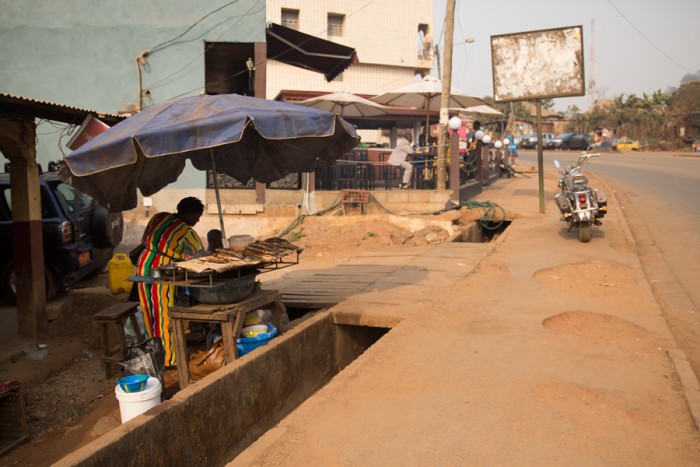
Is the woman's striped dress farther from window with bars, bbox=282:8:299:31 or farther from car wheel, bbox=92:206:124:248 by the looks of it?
window with bars, bbox=282:8:299:31

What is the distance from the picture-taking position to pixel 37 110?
7.86 metres

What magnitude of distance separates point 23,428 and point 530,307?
205 inches

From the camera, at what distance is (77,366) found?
751 centimetres

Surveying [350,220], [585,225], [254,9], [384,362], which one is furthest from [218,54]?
[384,362]

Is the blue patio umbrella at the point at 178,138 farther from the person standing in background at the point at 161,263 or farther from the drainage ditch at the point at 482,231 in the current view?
the drainage ditch at the point at 482,231

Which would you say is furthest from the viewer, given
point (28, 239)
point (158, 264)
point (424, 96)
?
point (424, 96)

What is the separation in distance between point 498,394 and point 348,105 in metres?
15.1

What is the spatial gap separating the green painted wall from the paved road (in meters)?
10.2

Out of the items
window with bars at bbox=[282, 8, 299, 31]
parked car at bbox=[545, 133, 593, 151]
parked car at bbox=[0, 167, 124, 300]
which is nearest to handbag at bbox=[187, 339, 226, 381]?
parked car at bbox=[0, 167, 124, 300]

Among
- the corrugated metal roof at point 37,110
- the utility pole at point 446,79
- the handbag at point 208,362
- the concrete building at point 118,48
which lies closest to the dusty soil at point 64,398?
the handbag at point 208,362

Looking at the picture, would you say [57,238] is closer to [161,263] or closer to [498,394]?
[161,263]

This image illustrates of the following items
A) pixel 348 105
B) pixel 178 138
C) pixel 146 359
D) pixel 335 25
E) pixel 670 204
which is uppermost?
pixel 335 25

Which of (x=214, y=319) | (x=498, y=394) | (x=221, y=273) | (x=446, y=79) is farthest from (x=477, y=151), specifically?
(x=498, y=394)

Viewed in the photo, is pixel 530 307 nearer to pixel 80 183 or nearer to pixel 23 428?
pixel 80 183
